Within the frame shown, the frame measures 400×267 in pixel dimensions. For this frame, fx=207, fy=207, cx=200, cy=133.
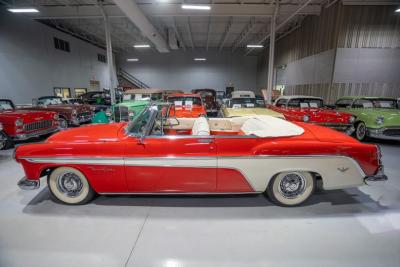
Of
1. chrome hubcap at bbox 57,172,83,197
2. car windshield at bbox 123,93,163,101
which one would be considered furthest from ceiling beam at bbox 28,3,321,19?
chrome hubcap at bbox 57,172,83,197

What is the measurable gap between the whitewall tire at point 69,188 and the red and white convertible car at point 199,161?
0.06 m

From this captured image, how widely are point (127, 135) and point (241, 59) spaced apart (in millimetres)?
23344

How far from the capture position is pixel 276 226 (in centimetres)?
246

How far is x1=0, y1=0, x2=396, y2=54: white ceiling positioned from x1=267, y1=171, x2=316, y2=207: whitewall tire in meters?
10.1

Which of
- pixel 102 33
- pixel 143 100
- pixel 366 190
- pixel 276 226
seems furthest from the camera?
pixel 102 33

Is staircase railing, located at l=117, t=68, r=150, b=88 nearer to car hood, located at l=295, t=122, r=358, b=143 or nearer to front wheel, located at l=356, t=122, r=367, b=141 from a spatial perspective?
front wheel, located at l=356, t=122, r=367, b=141

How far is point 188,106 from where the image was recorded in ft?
22.8

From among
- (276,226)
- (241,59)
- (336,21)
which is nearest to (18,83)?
(276,226)

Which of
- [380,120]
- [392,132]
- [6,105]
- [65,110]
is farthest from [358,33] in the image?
[6,105]

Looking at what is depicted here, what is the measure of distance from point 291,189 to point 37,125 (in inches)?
264

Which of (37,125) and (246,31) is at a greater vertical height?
(246,31)

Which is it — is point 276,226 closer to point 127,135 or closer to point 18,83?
point 127,135

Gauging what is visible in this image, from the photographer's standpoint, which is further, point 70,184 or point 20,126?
point 20,126

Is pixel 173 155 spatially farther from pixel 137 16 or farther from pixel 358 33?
pixel 358 33
